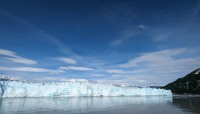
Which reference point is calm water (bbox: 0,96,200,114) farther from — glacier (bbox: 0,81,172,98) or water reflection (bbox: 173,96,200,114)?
glacier (bbox: 0,81,172,98)

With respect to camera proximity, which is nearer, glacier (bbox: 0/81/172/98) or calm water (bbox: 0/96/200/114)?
calm water (bbox: 0/96/200/114)

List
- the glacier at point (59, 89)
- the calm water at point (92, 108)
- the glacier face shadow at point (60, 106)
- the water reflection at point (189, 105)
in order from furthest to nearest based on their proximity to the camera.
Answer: the glacier at point (59, 89) < the water reflection at point (189, 105) < the glacier face shadow at point (60, 106) < the calm water at point (92, 108)

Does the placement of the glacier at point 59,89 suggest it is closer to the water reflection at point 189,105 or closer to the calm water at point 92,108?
the calm water at point 92,108

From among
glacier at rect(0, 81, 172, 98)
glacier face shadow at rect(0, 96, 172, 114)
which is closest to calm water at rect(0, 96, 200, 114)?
glacier face shadow at rect(0, 96, 172, 114)

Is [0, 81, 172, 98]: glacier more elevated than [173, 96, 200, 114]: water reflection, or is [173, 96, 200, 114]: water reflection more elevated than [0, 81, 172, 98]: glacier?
[0, 81, 172, 98]: glacier

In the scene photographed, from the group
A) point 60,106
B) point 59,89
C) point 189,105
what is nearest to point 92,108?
point 60,106

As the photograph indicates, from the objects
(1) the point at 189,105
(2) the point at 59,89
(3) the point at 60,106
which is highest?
(2) the point at 59,89

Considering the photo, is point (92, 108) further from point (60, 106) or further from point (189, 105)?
point (189, 105)

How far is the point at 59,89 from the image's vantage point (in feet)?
195

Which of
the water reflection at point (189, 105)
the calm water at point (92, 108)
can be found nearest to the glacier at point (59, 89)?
the calm water at point (92, 108)

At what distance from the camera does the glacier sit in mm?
53938

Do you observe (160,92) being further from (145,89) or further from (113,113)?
(113,113)

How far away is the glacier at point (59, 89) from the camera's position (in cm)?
5394

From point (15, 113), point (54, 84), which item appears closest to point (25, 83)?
point (54, 84)
